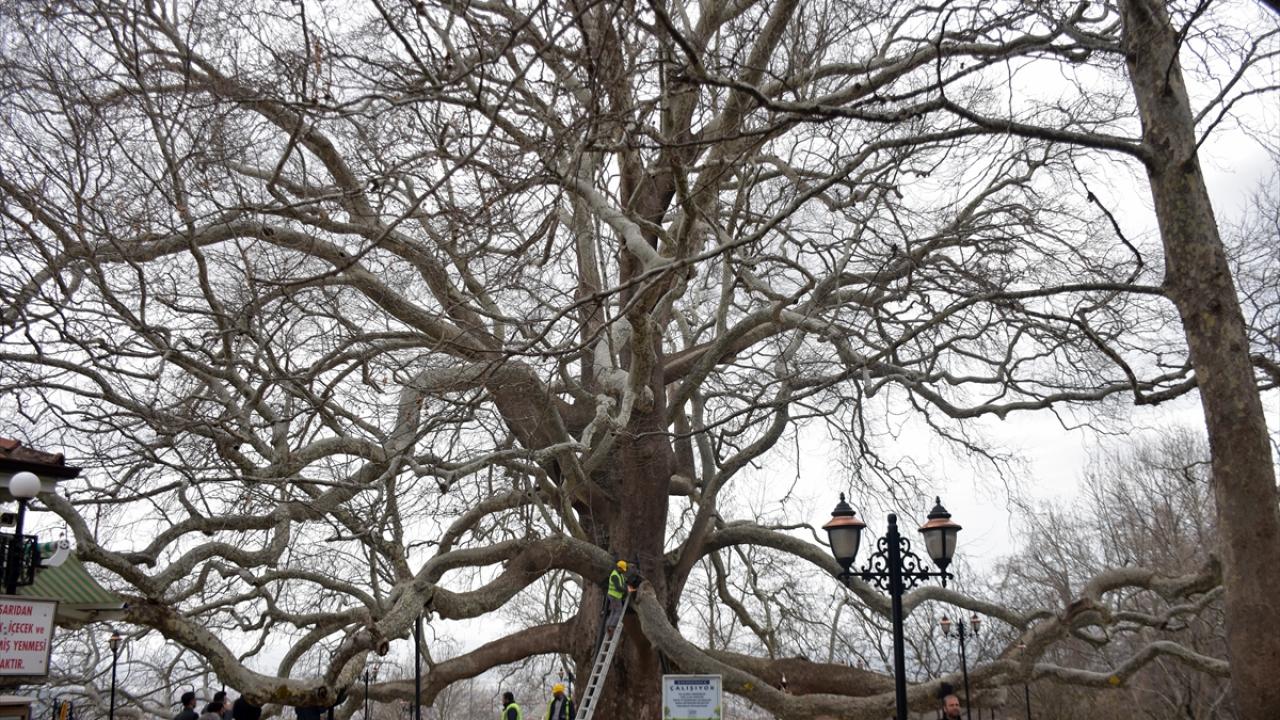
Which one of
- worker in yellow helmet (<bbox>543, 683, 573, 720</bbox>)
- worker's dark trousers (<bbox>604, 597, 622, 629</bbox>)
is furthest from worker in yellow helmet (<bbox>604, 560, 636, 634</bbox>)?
worker in yellow helmet (<bbox>543, 683, 573, 720</bbox>)

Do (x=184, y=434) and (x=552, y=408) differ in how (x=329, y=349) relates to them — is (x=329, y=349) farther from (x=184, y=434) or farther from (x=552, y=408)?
(x=552, y=408)

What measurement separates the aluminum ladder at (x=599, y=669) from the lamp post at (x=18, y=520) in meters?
6.48

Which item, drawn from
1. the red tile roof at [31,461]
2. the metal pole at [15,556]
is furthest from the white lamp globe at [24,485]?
the red tile roof at [31,461]

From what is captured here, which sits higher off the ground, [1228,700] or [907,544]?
[907,544]

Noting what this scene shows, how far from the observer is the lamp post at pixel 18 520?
352 inches

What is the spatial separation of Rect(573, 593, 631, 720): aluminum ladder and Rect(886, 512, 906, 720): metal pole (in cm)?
476

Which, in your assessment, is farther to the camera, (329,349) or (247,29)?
(329,349)

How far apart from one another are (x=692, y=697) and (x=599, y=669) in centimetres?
185

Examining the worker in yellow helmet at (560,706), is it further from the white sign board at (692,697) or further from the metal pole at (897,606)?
the metal pole at (897,606)

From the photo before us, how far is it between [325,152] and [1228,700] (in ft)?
77.9

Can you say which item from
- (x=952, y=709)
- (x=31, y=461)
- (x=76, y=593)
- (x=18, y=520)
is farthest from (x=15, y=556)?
(x=952, y=709)

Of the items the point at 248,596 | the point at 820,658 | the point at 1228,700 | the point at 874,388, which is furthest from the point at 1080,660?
the point at 248,596

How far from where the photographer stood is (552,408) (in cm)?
1393

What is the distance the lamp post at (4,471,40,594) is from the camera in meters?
8.93
